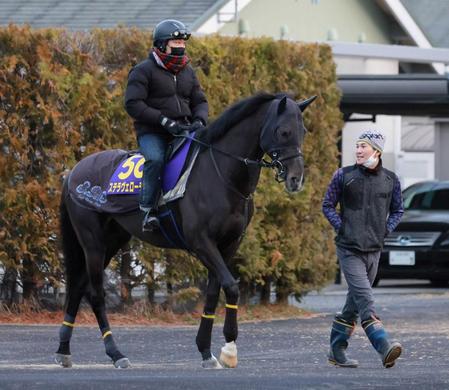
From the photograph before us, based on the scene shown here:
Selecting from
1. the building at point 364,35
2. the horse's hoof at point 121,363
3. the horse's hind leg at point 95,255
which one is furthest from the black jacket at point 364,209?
the building at point 364,35

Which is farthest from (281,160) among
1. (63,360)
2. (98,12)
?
(98,12)

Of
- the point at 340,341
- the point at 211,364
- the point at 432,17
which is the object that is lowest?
the point at 211,364

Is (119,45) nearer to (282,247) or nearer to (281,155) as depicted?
(282,247)

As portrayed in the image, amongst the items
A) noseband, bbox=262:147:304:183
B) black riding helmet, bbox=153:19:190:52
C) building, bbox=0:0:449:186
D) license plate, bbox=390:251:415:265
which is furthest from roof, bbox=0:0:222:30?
noseband, bbox=262:147:304:183

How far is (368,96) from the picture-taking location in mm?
23938

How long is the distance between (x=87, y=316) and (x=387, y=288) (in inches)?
348

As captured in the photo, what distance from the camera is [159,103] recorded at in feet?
42.2

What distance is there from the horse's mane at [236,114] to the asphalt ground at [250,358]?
193 centimetres

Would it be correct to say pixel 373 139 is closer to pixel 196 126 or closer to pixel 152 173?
pixel 196 126

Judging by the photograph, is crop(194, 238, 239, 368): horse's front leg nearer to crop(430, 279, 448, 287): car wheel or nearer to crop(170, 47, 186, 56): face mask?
crop(170, 47, 186, 56): face mask

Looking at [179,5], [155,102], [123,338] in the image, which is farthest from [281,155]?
[179,5]

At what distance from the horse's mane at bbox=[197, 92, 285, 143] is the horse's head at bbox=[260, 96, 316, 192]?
0.23m

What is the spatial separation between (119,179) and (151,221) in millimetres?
870

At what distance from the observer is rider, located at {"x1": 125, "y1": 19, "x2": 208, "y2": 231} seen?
41.4 ft
